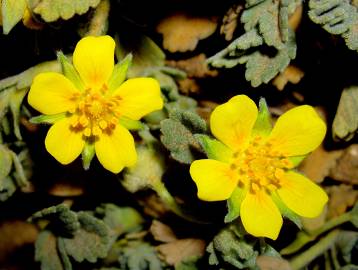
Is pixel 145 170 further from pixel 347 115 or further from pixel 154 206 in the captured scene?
pixel 347 115

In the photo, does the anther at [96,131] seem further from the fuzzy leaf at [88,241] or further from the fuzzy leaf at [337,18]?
the fuzzy leaf at [337,18]

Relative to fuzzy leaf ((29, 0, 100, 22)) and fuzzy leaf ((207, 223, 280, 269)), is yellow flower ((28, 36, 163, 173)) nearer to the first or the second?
fuzzy leaf ((29, 0, 100, 22))

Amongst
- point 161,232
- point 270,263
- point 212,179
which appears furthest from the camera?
point 161,232

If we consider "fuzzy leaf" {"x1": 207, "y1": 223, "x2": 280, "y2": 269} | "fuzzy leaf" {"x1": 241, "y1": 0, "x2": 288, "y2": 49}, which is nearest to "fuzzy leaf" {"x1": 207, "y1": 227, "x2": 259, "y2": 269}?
"fuzzy leaf" {"x1": 207, "y1": 223, "x2": 280, "y2": 269}

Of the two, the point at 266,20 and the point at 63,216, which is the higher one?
the point at 266,20

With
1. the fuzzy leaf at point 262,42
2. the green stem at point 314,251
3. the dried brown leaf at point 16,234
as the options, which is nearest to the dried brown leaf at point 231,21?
the fuzzy leaf at point 262,42

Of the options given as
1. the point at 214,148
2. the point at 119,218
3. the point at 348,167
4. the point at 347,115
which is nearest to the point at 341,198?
the point at 348,167

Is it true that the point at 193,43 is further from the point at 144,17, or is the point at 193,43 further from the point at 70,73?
the point at 70,73

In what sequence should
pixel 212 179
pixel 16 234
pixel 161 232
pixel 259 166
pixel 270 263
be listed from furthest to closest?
pixel 16 234
pixel 161 232
pixel 270 263
pixel 259 166
pixel 212 179
